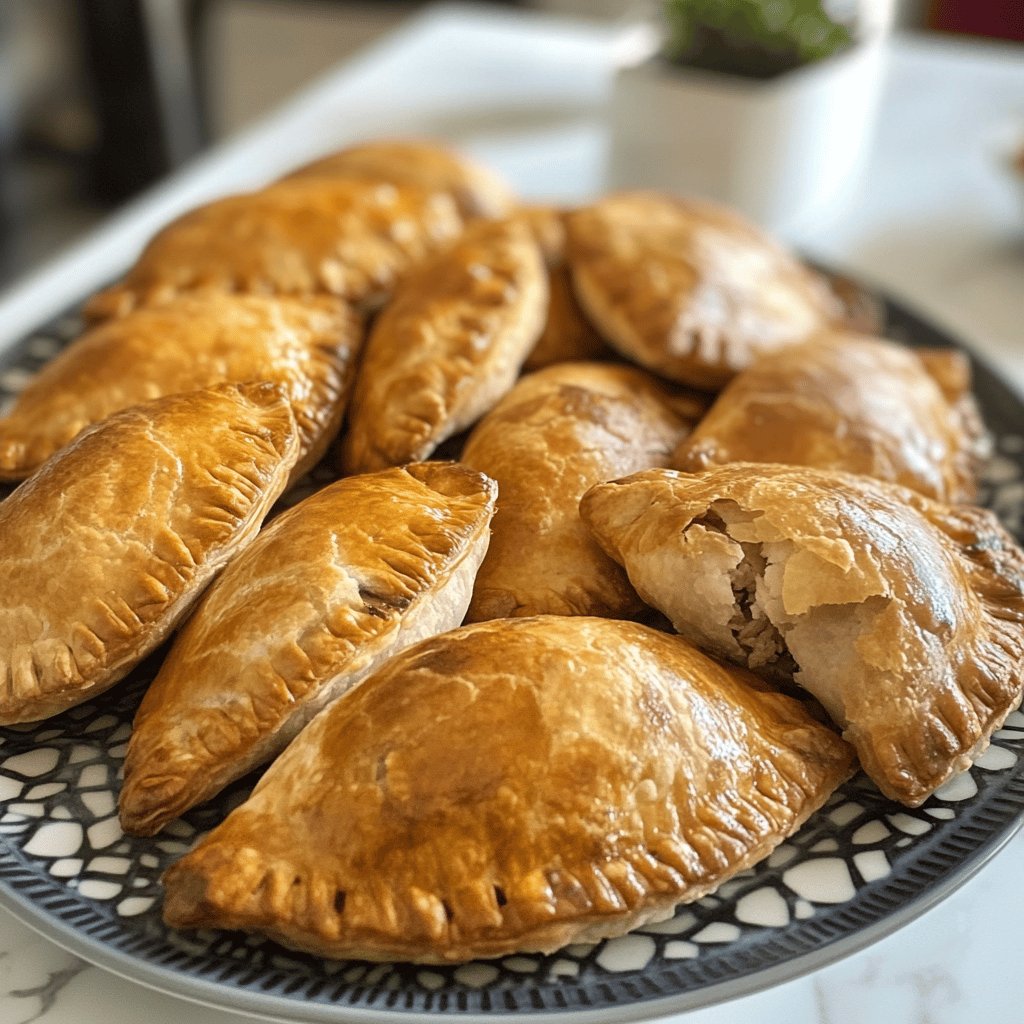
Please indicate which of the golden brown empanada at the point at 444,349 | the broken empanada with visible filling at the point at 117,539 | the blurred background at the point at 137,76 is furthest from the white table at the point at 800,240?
the blurred background at the point at 137,76

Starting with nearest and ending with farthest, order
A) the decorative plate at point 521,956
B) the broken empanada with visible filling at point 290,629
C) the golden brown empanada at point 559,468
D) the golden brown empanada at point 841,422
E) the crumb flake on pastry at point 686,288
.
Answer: the decorative plate at point 521,956 → the broken empanada with visible filling at point 290,629 → the golden brown empanada at point 559,468 → the golden brown empanada at point 841,422 → the crumb flake on pastry at point 686,288

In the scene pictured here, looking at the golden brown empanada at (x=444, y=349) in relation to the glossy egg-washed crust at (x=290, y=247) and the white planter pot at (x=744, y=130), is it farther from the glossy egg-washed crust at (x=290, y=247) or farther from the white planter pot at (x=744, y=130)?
the white planter pot at (x=744, y=130)


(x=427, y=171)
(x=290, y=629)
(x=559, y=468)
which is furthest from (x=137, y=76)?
(x=290, y=629)

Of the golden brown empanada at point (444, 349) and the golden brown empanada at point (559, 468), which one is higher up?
the golden brown empanada at point (444, 349)

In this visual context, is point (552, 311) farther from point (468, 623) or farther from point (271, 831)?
point (271, 831)

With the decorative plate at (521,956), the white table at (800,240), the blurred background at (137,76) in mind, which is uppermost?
the decorative plate at (521,956)

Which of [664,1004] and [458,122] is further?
[458,122]

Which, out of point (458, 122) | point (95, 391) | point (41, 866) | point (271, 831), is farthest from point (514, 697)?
point (458, 122)
